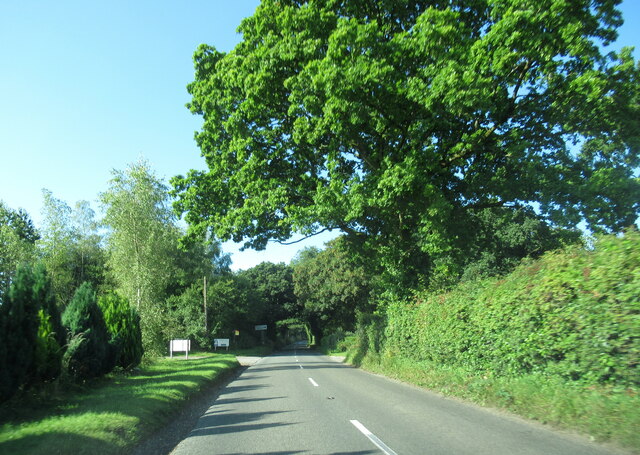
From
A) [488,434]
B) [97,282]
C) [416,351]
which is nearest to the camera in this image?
[488,434]

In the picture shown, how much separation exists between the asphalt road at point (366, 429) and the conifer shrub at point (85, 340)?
4.36 metres

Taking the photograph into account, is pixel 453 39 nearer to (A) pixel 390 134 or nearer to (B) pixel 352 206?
(A) pixel 390 134

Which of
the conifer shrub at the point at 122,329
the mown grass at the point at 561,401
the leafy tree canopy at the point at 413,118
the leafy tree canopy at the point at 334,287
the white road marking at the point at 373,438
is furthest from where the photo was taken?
the leafy tree canopy at the point at 334,287

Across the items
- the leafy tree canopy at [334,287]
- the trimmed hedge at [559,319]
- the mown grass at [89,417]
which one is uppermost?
the leafy tree canopy at [334,287]

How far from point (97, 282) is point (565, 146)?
174 feet

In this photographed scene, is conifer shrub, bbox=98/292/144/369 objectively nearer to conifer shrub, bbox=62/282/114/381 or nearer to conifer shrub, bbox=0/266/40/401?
conifer shrub, bbox=62/282/114/381

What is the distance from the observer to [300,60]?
16766 mm

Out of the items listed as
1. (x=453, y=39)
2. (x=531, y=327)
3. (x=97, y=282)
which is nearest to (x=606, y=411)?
(x=531, y=327)

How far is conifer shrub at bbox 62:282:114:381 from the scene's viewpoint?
516 inches

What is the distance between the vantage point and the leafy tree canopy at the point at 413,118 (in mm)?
14195

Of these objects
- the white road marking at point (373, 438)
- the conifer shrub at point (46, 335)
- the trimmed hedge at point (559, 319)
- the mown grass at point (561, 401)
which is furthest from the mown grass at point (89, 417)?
the trimmed hedge at point (559, 319)

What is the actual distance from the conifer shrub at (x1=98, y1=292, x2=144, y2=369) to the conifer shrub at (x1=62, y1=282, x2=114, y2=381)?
60.5 inches

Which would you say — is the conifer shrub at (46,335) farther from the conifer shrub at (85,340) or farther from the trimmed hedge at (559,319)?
the trimmed hedge at (559,319)

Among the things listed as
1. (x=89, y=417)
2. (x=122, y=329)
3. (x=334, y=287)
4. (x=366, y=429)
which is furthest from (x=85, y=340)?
(x=334, y=287)
